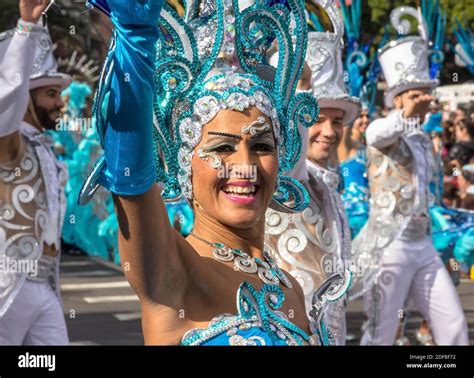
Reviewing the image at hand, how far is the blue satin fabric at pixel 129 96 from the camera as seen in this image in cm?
194

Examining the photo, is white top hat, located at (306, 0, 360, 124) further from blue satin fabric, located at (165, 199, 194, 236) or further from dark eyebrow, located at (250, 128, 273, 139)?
blue satin fabric, located at (165, 199, 194, 236)

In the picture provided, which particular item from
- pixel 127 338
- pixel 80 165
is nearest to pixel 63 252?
pixel 80 165

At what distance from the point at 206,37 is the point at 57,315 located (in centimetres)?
269

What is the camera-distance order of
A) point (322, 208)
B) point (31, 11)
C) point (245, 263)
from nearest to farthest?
point (245, 263) < point (31, 11) < point (322, 208)

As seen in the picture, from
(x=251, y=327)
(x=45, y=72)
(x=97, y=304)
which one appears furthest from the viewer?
(x=97, y=304)

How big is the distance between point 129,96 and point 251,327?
577mm

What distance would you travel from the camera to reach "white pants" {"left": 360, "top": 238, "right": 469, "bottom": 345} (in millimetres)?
6113

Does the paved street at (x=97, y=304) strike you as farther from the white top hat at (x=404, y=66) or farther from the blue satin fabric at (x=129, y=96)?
the blue satin fabric at (x=129, y=96)

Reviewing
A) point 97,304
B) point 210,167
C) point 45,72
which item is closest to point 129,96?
point 210,167

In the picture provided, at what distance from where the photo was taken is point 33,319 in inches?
190

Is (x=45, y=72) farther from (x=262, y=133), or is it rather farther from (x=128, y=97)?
(x=128, y=97)

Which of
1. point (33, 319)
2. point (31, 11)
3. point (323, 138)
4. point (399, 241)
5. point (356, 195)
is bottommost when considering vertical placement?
point (33, 319)

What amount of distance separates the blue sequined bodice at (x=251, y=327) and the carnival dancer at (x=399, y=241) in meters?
3.85

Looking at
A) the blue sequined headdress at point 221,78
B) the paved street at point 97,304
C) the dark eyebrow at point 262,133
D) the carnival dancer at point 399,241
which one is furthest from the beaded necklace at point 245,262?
the paved street at point 97,304
